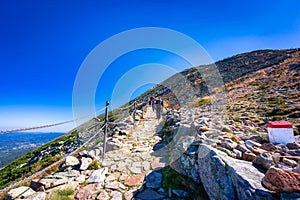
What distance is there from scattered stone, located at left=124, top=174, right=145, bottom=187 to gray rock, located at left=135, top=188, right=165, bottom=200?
37 cm

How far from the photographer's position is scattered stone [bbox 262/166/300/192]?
1562 millimetres

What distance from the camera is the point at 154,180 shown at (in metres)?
3.52

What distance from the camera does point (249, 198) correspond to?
1.75 m

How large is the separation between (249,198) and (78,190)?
10.3 feet

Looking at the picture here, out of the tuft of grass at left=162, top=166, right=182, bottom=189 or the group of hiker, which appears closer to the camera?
the tuft of grass at left=162, top=166, right=182, bottom=189

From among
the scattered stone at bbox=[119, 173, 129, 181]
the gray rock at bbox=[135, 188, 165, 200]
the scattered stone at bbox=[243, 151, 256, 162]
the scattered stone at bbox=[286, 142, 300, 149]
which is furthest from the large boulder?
the scattered stone at bbox=[119, 173, 129, 181]

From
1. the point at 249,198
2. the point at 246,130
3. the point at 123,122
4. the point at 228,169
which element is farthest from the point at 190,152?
the point at 123,122

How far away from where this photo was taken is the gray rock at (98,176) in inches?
137

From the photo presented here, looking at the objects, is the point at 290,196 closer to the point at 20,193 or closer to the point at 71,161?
the point at 20,193

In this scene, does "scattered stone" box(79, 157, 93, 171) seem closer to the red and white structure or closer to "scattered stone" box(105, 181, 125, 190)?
"scattered stone" box(105, 181, 125, 190)

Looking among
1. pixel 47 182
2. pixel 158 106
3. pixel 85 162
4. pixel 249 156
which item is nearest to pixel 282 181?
pixel 249 156

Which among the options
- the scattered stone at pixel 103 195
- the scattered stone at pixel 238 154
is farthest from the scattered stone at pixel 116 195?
the scattered stone at pixel 238 154

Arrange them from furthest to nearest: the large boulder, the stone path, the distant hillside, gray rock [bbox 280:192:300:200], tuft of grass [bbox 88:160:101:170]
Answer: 1. the distant hillside
2. the stone path
3. tuft of grass [bbox 88:160:101:170]
4. the large boulder
5. gray rock [bbox 280:192:300:200]

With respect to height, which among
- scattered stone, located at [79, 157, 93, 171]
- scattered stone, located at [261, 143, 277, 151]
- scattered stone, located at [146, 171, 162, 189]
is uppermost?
scattered stone, located at [261, 143, 277, 151]
